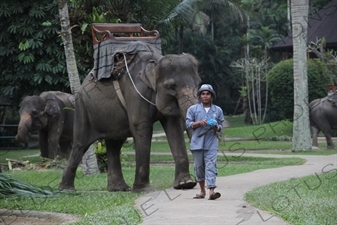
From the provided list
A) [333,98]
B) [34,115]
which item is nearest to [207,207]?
[34,115]

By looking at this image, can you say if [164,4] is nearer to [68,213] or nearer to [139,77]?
[139,77]

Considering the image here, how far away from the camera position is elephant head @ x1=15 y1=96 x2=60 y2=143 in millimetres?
21938

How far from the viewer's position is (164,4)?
25.3m

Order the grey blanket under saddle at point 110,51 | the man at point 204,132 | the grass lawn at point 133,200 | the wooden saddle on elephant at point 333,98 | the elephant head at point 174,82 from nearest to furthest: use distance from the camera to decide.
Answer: the grass lawn at point 133,200, the man at point 204,132, the elephant head at point 174,82, the grey blanket under saddle at point 110,51, the wooden saddle on elephant at point 333,98

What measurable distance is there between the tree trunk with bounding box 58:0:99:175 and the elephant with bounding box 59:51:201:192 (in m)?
2.51

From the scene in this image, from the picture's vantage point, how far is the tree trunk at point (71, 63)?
15977 mm

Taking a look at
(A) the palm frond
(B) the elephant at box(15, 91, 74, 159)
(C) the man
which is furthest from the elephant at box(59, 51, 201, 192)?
(B) the elephant at box(15, 91, 74, 159)

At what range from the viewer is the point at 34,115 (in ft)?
72.3

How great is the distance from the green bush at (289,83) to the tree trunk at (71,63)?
1768cm

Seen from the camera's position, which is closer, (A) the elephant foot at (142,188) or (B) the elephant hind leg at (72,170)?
(A) the elephant foot at (142,188)

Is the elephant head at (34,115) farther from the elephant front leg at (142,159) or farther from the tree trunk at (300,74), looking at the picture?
the elephant front leg at (142,159)

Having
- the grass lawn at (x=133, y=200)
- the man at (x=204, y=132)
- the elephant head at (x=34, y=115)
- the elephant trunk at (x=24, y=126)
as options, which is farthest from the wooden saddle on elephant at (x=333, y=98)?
the man at (x=204, y=132)

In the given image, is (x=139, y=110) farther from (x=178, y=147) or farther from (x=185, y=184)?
(x=185, y=184)

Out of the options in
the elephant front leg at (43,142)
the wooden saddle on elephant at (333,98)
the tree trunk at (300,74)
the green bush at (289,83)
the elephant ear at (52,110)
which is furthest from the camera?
the green bush at (289,83)
